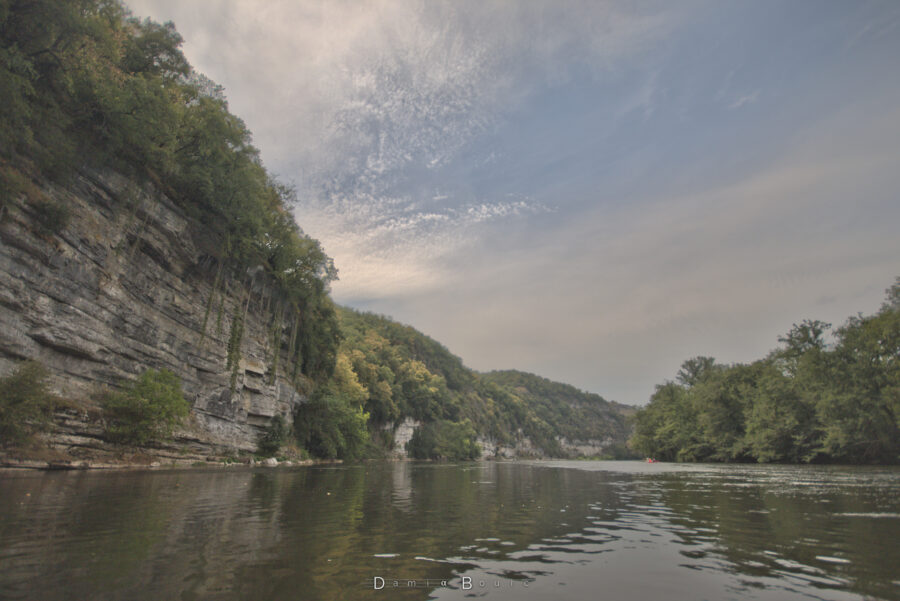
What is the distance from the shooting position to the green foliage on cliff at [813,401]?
39375 millimetres

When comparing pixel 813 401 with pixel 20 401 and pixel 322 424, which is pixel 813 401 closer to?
pixel 322 424

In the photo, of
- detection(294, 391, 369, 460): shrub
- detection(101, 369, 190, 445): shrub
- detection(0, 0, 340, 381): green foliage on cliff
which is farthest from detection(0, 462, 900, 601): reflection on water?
detection(294, 391, 369, 460): shrub

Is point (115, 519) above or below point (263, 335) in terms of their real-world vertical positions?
below

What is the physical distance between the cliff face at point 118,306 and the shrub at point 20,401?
1.81 meters

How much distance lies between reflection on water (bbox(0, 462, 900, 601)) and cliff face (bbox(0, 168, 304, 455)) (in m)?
12.8

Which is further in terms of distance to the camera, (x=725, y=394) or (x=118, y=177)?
(x=725, y=394)

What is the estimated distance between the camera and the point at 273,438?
4588 cm

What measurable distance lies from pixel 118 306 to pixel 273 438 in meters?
23.1

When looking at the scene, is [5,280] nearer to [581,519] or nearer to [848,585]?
[581,519]

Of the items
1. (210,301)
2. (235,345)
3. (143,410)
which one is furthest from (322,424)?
(143,410)

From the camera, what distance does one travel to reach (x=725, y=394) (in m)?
63.3

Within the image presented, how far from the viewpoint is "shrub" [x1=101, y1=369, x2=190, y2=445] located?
25141 millimetres

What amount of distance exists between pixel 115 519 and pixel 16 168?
2135 centimetres

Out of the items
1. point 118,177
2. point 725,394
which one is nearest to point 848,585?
point 118,177
